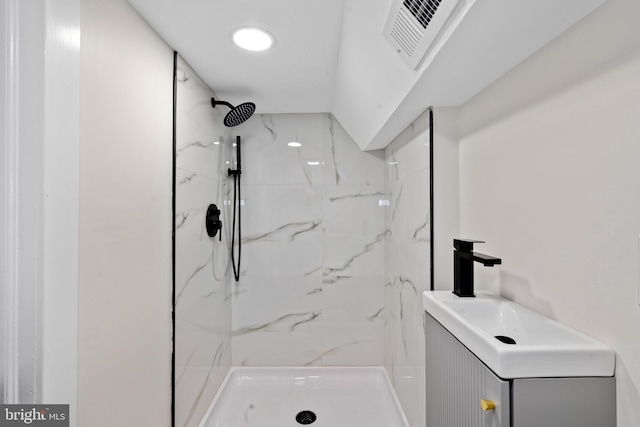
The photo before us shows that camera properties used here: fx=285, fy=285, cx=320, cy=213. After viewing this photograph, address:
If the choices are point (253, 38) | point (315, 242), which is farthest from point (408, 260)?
point (253, 38)

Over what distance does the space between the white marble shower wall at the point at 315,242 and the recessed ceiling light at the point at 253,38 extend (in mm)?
880

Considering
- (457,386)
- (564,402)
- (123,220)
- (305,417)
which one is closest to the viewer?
(564,402)

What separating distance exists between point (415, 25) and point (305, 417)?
2.04 meters

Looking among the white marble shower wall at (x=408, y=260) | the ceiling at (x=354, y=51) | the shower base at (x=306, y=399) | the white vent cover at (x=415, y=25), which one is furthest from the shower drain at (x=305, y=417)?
the white vent cover at (x=415, y=25)

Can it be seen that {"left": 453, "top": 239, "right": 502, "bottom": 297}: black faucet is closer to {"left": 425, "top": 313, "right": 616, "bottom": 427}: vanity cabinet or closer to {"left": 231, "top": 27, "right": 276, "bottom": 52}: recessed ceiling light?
{"left": 425, "top": 313, "right": 616, "bottom": 427}: vanity cabinet

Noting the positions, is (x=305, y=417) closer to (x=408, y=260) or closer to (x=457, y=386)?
(x=408, y=260)

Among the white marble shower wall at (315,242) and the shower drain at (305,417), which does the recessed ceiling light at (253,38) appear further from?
the shower drain at (305,417)

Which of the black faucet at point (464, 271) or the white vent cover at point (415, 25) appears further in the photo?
the black faucet at point (464, 271)

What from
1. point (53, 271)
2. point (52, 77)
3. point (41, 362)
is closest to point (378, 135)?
point (52, 77)

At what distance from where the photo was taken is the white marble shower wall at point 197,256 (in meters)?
1.37

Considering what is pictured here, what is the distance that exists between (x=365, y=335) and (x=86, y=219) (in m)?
1.93

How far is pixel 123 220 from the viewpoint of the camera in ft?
3.20

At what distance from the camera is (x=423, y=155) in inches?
53.1

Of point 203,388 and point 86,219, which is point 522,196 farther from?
point 203,388
